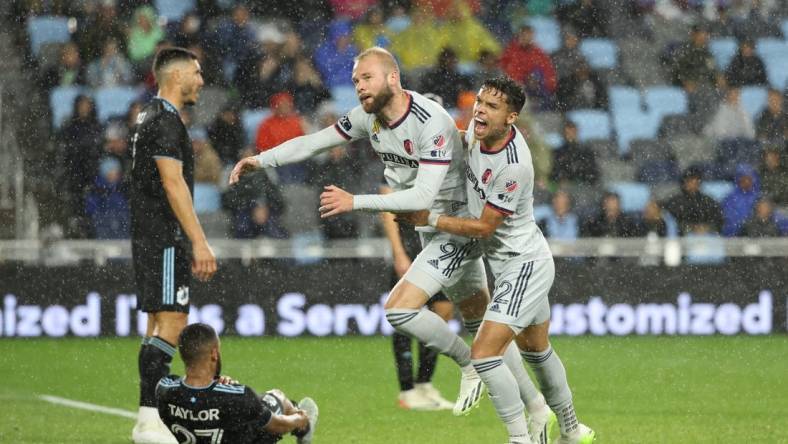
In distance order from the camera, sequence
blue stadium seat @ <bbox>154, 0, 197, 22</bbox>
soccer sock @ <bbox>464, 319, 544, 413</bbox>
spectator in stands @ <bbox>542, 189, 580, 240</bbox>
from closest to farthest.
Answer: soccer sock @ <bbox>464, 319, 544, 413</bbox> < spectator in stands @ <bbox>542, 189, 580, 240</bbox> < blue stadium seat @ <bbox>154, 0, 197, 22</bbox>

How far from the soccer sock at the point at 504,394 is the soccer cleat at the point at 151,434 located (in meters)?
1.74

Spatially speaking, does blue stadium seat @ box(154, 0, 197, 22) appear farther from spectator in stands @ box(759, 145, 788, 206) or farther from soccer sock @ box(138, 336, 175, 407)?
soccer sock @ box(138, 336, 175, 407)

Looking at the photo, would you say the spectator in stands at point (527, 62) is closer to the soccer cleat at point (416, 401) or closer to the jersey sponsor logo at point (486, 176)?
the soccer cleat at point (416, 401)

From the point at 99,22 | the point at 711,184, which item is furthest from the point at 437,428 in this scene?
the point at 99,22

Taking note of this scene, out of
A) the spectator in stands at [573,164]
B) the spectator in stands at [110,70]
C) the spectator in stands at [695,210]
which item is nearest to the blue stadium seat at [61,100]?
the spectator in stands at [110,70]

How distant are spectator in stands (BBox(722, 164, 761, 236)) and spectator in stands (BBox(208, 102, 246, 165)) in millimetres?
4953

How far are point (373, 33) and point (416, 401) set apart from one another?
297 inches

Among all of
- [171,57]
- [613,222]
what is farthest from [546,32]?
[171,57]

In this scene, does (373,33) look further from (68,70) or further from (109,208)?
(109,208)

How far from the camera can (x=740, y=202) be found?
45.4 ft

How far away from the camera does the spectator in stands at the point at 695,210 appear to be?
13531 mm

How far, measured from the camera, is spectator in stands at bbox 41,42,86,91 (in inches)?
592

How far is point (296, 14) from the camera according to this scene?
15969mm

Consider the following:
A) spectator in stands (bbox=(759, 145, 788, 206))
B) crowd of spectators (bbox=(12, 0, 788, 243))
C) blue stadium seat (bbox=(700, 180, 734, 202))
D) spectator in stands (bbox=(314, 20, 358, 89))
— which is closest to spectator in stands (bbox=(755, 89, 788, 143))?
crowd of spectators (bbox=(12, 0, 788, 243))
